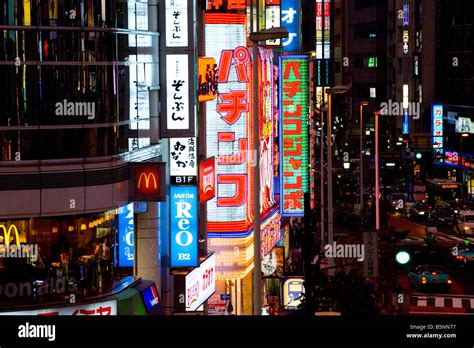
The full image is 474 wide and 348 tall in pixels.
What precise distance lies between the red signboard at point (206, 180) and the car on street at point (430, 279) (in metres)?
20.7

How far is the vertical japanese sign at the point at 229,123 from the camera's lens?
3141 centimetres

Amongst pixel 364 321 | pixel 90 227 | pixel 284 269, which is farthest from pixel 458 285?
pixel 364 321

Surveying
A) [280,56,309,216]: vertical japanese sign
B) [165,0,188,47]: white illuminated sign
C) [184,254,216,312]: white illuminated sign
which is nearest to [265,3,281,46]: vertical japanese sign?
[280,56,309,216]: vertical japanese sign

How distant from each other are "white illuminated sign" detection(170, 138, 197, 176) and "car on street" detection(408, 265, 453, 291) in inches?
900

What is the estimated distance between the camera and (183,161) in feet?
81.6

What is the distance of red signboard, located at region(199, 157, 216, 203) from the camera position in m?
25.7

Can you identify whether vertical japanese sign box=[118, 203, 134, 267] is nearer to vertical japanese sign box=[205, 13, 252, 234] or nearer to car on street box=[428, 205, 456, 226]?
vertical japanese sign box=[205, 13, 252, 234]

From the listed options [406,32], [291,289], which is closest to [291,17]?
[291,289]

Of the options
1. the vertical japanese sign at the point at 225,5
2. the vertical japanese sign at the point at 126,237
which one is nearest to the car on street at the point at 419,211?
the vertical japanese sign at the point at 225,5

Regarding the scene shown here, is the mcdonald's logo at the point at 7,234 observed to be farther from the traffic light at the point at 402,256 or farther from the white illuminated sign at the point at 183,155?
the traffic light at the point at 402,256

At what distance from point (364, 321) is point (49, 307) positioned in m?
8.76

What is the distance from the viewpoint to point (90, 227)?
20.8 m

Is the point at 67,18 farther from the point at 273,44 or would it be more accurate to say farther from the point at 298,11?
the point at 298,11

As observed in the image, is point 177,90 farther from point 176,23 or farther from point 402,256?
point 402,256
